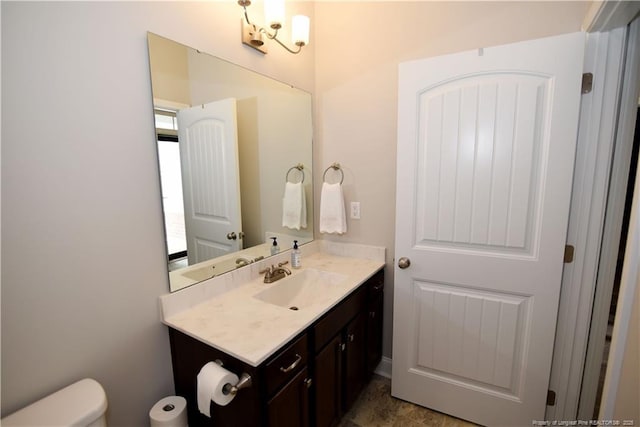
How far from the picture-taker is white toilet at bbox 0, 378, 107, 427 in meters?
0.84

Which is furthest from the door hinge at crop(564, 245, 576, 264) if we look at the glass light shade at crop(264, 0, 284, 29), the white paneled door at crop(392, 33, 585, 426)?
the glass light shade at crop(264, 0, 284, 29)

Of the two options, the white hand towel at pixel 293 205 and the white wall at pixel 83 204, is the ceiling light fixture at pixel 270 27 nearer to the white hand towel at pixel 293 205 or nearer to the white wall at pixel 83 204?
the white wall at pixel 83 204

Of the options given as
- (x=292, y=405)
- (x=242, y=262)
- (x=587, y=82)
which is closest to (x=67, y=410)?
(x=292, y=405)

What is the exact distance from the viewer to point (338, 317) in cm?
145

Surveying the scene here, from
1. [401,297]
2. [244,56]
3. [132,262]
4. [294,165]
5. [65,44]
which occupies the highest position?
[244,56]

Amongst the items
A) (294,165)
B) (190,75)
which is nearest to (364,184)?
(294,165)

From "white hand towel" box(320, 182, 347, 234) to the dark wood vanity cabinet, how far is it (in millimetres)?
441

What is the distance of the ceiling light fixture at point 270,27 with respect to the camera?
1440mm

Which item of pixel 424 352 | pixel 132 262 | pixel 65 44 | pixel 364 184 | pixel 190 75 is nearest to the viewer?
pixel 65 44

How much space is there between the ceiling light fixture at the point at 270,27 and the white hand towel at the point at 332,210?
2.94ft

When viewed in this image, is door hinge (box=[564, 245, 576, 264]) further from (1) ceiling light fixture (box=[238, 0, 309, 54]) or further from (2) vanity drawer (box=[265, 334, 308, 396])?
(1) ceiling light fixture (box=[238, 0, 309, 54])

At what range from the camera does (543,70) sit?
1.34m

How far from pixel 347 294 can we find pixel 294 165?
99 centimetres

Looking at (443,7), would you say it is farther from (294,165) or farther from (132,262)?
(132,262)
